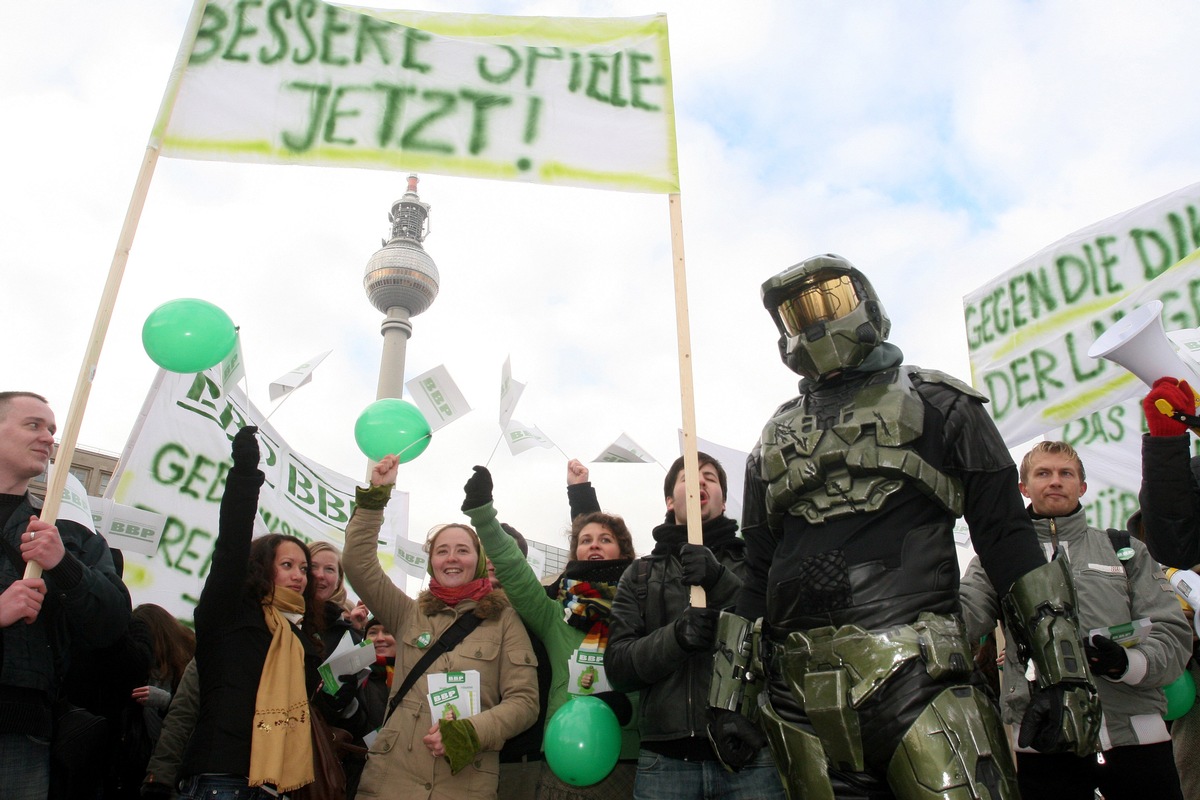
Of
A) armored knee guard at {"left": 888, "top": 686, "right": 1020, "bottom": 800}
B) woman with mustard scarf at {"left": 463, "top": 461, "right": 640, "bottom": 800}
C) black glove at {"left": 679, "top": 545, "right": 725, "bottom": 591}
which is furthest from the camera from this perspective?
woman with mustard scarf at {"left": 463, "top": 461, "right": 640, "bottom": 800}

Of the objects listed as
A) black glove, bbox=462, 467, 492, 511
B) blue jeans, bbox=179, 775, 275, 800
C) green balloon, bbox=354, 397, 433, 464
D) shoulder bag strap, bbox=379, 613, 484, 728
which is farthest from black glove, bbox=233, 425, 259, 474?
blue jeans, bbox=179, 775, 275, 800

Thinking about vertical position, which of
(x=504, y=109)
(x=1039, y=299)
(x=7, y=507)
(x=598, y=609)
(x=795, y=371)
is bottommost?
(x=598, y=609)

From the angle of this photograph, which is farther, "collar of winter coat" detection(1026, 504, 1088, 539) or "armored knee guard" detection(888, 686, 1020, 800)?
"collar of winter coat" detection(1026, 504, 1088, 539)

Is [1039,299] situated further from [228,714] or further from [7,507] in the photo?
[7,507]

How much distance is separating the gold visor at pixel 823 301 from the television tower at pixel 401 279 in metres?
71.7

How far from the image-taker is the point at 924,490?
2.79 meters

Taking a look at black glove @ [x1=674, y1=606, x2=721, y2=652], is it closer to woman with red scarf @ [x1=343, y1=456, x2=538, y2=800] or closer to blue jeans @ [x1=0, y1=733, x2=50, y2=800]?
woman with red scarf @ [x1=343, y1=456, x2=538, y2=800]

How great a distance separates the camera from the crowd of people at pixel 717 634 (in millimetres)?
2604

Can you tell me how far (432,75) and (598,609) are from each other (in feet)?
10.5

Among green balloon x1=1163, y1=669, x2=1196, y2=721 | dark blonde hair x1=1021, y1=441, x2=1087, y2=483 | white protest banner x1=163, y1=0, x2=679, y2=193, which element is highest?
white protest banner x1=163, y1=0, x2=679, y2=193

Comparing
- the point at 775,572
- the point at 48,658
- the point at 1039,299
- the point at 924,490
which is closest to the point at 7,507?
the point at 48,658

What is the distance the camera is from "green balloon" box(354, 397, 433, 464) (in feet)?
15.5

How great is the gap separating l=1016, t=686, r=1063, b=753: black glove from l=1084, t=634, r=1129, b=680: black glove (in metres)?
1.29

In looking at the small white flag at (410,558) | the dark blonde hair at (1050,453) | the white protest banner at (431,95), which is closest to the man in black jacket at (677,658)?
the dark blonde hair at (1050,453)
